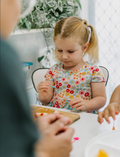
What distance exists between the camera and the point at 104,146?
70 cm

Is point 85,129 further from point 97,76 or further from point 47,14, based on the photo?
point 47,14

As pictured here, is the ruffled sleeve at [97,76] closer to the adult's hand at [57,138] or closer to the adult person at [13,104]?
the adult's hand at [57,138]

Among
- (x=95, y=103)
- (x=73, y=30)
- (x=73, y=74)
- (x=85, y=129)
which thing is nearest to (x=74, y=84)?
(x=73, y=74)

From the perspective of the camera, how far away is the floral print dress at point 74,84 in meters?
1.37

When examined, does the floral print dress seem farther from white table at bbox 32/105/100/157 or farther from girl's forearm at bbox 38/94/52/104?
white table at bbox 32/105/100/157

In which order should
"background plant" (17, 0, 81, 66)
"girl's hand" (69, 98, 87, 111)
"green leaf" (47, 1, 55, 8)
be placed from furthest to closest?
1. "green leaf" (47, 1, 55, 8)
2. "background plant" (17, 0, 81, 66)
3. "girl's hand" (69, 98, 87, 111)

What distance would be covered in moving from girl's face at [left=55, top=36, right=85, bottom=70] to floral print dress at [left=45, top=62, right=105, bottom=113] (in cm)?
8

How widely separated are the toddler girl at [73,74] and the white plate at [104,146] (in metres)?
0.48

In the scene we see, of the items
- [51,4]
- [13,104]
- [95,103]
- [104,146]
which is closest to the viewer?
[13,104]

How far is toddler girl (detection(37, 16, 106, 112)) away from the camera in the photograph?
1322 mm

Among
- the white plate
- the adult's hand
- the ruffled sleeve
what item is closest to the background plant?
the ruffled sleeve

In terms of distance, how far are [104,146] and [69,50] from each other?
2.48 feet

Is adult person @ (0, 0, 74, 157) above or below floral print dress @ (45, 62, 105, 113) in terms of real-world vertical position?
above

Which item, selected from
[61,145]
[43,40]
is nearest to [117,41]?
[43,40]
